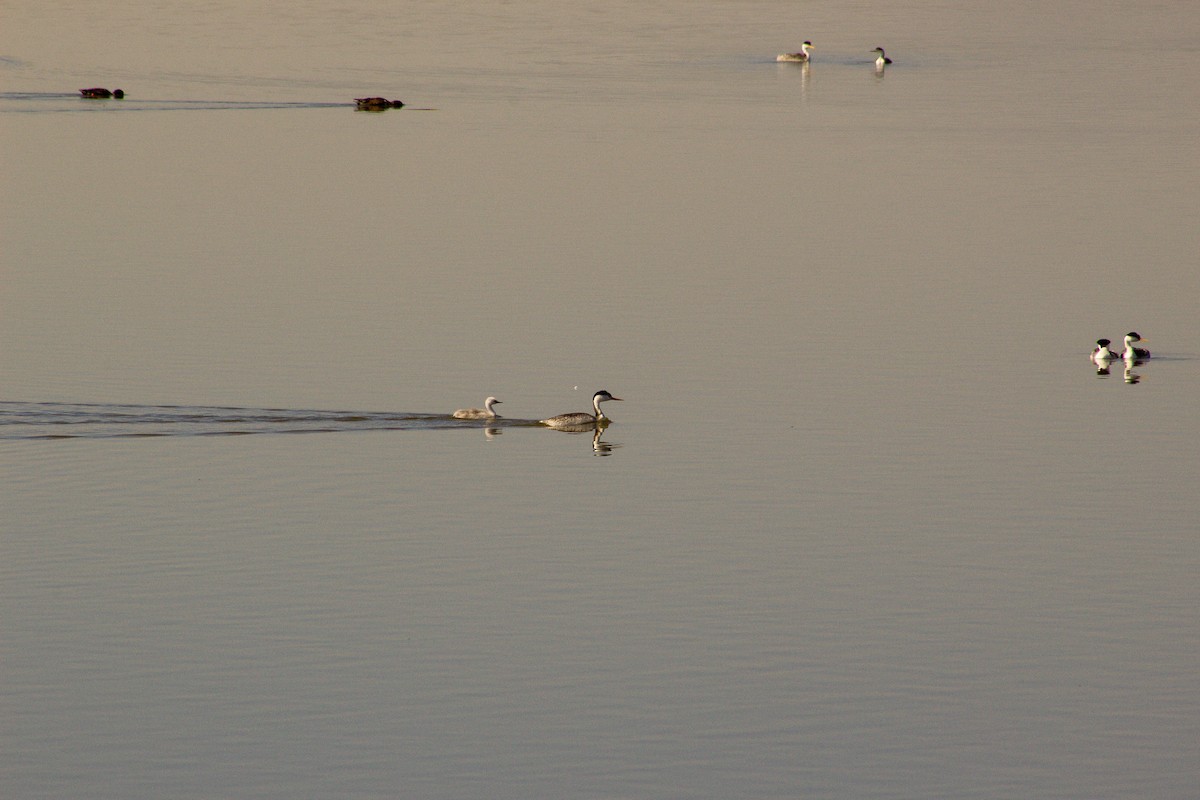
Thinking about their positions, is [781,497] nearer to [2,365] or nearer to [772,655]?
[772,655]

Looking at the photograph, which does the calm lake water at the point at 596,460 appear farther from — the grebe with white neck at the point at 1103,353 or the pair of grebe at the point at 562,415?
the grebe with white neck at the point at 1103,353

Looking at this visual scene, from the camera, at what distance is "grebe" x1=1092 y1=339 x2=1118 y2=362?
33.9 m

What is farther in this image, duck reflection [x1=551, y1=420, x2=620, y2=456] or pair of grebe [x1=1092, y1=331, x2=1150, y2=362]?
pair of grebe [x1=1092, y1=331, x2=1150, y2=362]

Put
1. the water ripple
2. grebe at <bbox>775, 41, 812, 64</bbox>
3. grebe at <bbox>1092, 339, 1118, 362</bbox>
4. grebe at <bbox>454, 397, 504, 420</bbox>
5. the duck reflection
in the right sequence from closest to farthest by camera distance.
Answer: the water ripple, the duck reflection, grebe at <bbox>454, 397, 504, 420</bbox>, grebe at <bbox>1092, 339, 1118, 362</bbox>, grebe at <bbox>775, 41, 812, 64</bbox>

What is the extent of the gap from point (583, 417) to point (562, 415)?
1.70 ft

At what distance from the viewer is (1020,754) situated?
17391mm

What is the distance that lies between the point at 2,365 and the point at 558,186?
20474 mm

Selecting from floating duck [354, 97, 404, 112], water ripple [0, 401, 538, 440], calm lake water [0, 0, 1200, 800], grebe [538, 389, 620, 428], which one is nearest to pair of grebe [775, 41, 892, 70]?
calm lake water [0, 0, 1200, 800]

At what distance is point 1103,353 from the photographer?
111ft

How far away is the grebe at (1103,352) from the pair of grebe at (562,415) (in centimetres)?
895

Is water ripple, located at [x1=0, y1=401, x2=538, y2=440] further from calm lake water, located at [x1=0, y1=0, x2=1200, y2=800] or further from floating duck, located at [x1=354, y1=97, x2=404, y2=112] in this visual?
floating duck, located at [x1=354, y1=97, x2=404, y2=112]

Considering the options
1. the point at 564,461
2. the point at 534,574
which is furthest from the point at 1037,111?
the point at 534,574

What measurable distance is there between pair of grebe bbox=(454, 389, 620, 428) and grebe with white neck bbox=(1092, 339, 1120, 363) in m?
8.95

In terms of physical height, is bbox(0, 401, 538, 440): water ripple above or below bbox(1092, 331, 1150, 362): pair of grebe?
below
